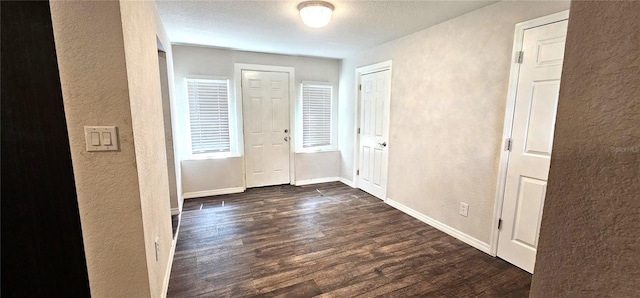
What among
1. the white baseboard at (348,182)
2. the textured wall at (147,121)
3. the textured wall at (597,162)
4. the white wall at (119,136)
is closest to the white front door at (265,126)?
the white baseboard at (348,182)

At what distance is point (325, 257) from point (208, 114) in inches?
112

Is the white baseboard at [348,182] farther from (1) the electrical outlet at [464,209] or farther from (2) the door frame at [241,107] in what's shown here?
(1) the electrical outlet at [464,209]

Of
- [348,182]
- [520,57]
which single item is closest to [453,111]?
[520,57]

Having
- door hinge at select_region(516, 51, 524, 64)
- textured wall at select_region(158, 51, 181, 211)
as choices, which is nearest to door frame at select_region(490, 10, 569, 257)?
door hinge at select_region(516, 51, 524, 64)

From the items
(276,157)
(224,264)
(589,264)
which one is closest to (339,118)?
(276,157)

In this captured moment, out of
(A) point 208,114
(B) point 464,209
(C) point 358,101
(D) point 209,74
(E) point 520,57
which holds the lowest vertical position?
(B) point 464,209

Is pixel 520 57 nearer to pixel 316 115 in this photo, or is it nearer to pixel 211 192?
pixel 316 115

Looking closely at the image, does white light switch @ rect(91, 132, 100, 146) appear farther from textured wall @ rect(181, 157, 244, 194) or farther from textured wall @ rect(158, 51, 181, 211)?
textured wall @ rect(181, 157, 244, 194)

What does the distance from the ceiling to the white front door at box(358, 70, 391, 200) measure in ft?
1.84

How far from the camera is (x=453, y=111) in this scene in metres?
2.71

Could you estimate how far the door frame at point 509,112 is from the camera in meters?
1.97

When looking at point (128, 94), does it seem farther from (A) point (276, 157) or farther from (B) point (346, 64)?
(B) point (346, 64)

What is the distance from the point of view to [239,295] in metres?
1.89

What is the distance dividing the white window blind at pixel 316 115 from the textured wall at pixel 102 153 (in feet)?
11.5
